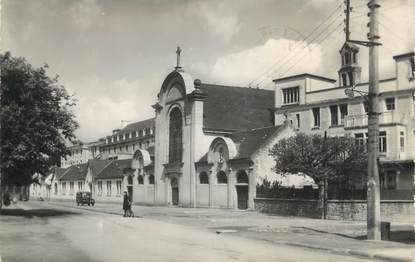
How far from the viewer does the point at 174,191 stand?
2331 inches

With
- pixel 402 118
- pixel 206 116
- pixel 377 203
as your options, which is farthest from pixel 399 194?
pixel 206 116

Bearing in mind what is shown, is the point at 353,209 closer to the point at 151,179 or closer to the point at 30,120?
the point at 30,120

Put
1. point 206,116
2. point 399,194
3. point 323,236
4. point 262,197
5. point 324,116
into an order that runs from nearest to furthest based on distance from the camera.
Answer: point 323,236, point 399,194, point 262,197, point 324,116, point 206,116

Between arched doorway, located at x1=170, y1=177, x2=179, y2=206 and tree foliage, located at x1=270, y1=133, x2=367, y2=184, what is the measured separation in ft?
81.0

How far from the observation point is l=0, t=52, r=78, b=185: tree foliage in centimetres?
2955

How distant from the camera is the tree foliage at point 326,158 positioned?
34.8 meters

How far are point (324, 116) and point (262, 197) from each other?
40.5 feet

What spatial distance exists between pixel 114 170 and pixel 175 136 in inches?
821

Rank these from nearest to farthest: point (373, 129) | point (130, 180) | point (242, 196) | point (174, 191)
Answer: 1. point (373, 129)
2. point (242, 196)
3. point (174, 191)
4. point (130, 180)

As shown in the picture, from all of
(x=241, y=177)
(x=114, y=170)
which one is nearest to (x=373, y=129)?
(x=241, y=177)

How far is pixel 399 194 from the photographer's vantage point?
33.3 m

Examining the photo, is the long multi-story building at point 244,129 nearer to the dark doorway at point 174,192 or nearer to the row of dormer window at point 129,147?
the dark doorway at point 174,192

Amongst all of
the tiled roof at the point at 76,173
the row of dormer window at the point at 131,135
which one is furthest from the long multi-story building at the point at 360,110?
the row of dormer window at the point at 131,135

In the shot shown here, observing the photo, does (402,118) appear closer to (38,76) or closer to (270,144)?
(270,144)
